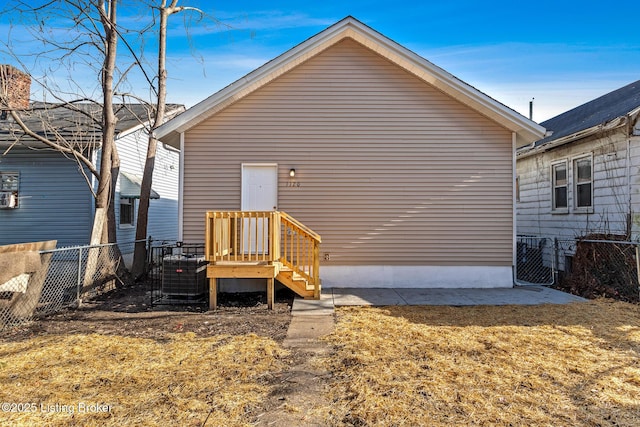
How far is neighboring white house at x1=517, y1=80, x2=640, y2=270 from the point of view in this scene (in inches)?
315

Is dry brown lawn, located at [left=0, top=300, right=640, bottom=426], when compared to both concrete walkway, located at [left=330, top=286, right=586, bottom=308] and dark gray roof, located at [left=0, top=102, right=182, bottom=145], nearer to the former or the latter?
concrete walkway, located at [left=330, top=286, right=586, bottom=308]

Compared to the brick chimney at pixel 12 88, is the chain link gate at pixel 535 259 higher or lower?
lower

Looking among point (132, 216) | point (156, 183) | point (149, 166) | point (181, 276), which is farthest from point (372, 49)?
point (156, 183)

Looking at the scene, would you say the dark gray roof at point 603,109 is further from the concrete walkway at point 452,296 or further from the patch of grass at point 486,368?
the patch of grass at point 486,368

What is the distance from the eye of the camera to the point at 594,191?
899 centimetres

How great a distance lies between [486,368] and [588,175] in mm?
7997

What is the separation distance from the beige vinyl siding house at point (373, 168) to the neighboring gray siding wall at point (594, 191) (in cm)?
227

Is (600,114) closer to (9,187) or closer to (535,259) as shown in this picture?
(535,259)

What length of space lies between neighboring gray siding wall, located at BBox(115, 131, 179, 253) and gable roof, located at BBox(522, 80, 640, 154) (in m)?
12.7

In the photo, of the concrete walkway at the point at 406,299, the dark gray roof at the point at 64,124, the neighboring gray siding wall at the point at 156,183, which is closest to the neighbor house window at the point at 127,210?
the neighboring gray siding wall at the point at 156,183

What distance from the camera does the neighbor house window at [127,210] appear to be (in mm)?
12273

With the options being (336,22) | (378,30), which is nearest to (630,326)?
(378,30)

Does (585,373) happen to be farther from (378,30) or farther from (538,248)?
(538,248)

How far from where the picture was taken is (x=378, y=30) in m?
7.93
